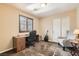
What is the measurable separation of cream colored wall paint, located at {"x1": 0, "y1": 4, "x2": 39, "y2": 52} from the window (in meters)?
0.07

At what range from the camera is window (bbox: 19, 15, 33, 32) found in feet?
6.79

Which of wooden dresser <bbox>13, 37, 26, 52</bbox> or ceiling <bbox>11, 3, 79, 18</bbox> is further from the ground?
ceiling <bbox>11, 3, 79, 18</bbox>

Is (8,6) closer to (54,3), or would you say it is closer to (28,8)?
(28,8)

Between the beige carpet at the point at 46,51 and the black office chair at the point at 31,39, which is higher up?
the black office chair at the point at 31,39

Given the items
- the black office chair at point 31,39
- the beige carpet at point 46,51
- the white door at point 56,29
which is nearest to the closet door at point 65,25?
the white door at point 56,29

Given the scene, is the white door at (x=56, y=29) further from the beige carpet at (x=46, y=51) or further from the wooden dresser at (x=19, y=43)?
the wooden dresser at (x=19, y=43)

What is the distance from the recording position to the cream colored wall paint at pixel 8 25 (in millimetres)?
1959

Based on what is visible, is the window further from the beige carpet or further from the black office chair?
the beige carpet

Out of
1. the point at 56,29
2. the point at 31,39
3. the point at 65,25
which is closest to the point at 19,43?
the point at 31,39

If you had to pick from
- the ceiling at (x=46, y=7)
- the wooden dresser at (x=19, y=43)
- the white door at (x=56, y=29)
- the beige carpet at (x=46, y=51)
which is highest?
the ceiling at (x=46, y=7)

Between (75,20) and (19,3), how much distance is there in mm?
1154

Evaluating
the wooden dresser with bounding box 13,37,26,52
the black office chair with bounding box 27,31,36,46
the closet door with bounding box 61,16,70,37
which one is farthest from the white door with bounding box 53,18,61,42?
the wooden dresser with bounding box 13,37,26,52

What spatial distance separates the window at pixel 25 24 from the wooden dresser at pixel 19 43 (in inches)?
7.2

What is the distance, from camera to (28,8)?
6.87 ft
